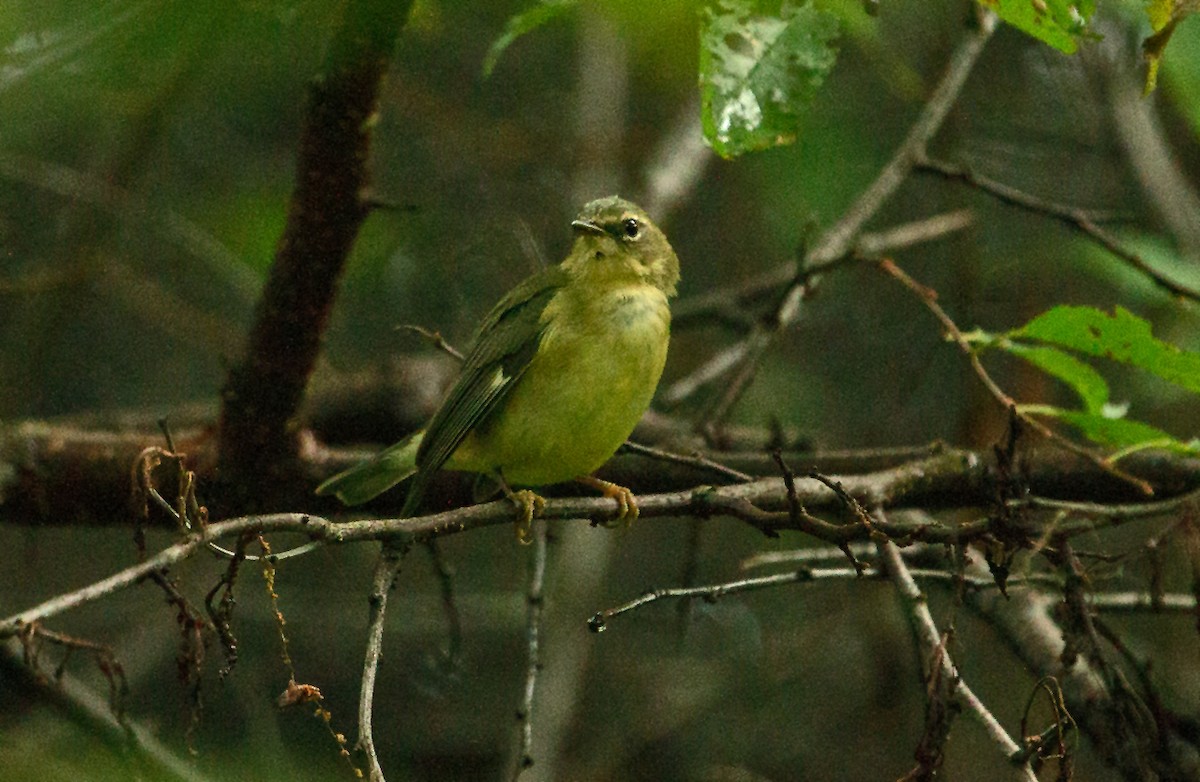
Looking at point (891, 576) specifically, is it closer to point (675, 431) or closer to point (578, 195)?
point (675, 431)

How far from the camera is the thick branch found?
3045 millimetres

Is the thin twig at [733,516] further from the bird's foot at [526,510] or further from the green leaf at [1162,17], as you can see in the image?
the green leaf at [1162,17]

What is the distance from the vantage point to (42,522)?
155 inches

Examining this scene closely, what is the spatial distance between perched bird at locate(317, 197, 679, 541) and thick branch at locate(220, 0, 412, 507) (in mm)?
250

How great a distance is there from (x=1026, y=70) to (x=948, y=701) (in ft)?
18.7

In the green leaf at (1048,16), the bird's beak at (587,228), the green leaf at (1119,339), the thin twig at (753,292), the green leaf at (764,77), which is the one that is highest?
the thin twig at (753,292)

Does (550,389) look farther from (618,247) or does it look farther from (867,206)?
(867,206)

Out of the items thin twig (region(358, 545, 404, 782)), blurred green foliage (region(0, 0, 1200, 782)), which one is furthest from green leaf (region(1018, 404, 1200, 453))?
thin twig (region(358, 545, 404, 782))

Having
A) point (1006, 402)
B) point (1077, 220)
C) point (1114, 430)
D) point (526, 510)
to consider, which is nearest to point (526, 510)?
point (526, 510)

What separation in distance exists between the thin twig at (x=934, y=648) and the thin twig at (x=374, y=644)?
3.12 ft

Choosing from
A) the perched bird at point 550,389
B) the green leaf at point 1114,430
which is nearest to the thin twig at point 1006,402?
the green leaf at point 1114,430

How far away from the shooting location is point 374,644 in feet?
7.36

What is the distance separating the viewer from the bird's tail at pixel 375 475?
3.78 meters

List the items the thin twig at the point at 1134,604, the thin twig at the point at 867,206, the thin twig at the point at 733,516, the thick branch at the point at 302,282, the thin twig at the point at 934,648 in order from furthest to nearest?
the thin twig at the point at 867,206
the thick branch at the point at 302,282
the thin twig at the point at 1134,604
the thin twig at the point at 934,648
the thin twig at the point at 733,516
